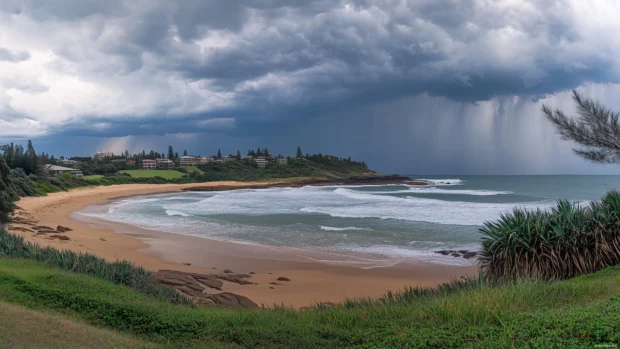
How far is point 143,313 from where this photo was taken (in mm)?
5664

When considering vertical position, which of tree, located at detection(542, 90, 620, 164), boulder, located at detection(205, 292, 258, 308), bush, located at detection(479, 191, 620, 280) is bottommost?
boulder, located at detection(205, 292, 258, 308)

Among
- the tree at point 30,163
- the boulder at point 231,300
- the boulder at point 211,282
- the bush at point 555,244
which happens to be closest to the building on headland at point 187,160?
the tree at point 30,163

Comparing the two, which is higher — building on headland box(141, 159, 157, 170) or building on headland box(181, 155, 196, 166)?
building on headland box(181, 155, 196, 166)

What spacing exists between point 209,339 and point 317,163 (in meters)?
124

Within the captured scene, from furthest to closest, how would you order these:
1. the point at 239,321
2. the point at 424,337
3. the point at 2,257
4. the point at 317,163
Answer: the point at 317,163
the point at 2,257
the point at 239,321
the point at 424,337

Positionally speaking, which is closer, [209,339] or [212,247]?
[209,339]

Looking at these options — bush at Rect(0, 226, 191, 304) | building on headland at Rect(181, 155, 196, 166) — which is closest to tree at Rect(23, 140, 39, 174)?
bush at Rect(0, 226, 191, 304)

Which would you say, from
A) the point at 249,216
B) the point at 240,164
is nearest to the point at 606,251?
the point at 249,216

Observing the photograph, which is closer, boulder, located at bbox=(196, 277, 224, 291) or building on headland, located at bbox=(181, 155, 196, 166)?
boulder, located at bbox=(196, 277, 224, 291)

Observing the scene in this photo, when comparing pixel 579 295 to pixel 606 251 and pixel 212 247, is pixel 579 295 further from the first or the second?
pixel 212 247

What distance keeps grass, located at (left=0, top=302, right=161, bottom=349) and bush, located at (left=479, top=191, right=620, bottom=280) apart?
7.00 meters

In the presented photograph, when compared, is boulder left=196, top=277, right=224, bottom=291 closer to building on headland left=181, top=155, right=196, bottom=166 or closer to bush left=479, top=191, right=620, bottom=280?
bush left=479, top=191, right=620, bottom=280

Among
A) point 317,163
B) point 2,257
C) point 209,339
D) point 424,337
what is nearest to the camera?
point 424,337

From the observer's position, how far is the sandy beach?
10.1m
